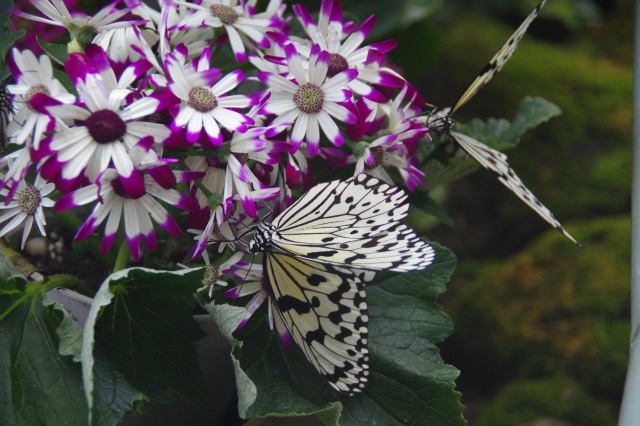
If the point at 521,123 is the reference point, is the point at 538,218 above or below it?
below

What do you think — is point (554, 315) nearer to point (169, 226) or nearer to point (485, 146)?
point (485, 146)

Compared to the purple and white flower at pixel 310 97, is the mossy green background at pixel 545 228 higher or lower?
lower

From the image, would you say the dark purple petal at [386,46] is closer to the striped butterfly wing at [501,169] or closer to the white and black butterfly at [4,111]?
the striped butterfly wing at [501,169]

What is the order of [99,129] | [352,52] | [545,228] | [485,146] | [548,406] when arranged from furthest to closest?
1. [545,228]
2. [548,406]
3. [485,146]
4. [352,52]
5. [99,129]

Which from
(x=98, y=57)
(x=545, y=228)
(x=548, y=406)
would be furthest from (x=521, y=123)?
(x=545, y=228)

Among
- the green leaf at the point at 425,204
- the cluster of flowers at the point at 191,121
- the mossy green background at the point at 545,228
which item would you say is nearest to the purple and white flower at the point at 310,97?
the cluster of flowers at the point at 191,121

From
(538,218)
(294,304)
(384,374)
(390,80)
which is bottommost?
(538,218)

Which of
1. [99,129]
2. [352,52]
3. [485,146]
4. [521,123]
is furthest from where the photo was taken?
[521,123]
